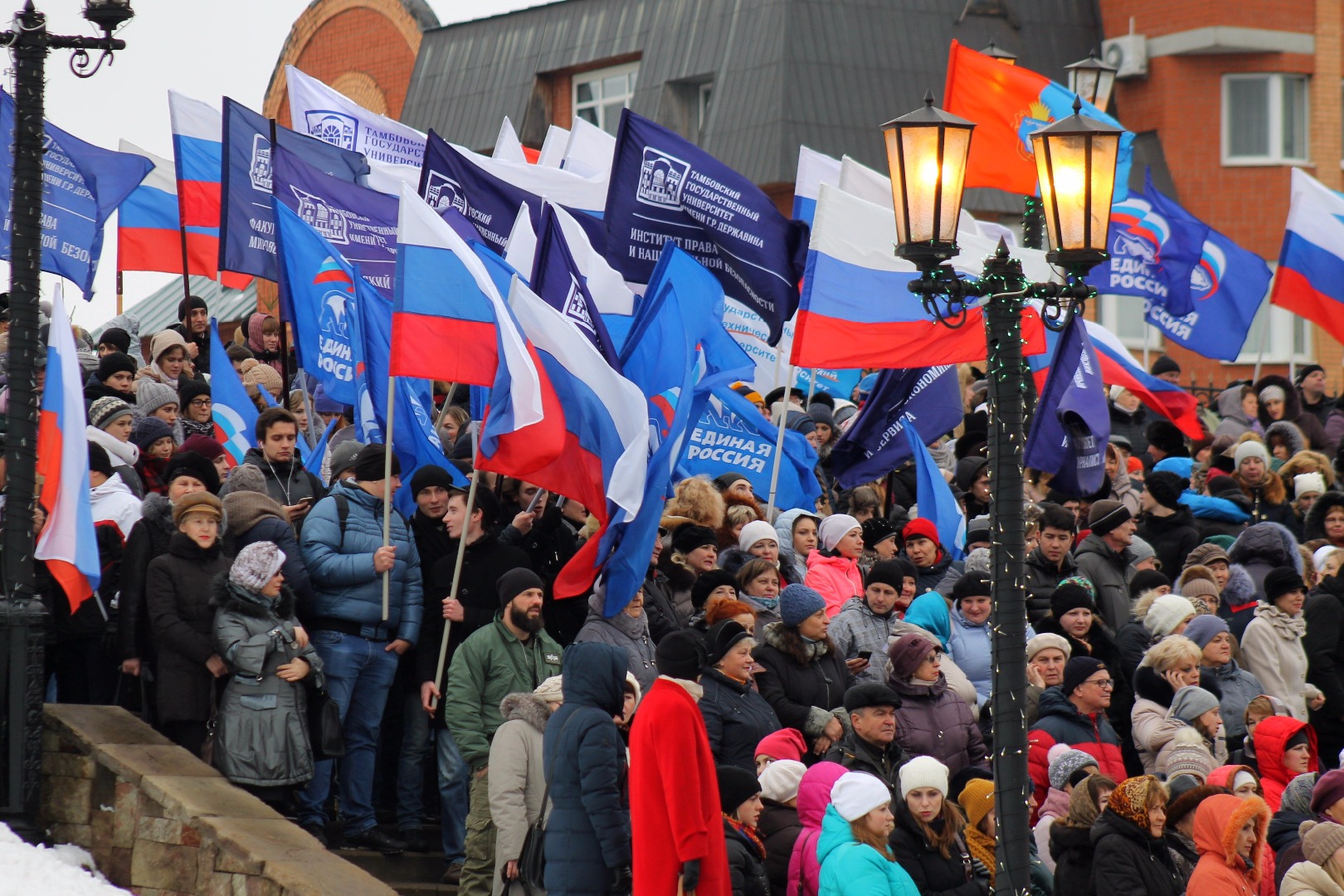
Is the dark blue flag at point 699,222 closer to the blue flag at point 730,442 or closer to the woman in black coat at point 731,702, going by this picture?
the blue flag at point 730,442

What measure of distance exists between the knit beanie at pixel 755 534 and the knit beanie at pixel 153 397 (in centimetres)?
→ 378

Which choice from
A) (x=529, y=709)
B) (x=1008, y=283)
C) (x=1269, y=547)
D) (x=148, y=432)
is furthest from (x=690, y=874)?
(x=1269, y=547)

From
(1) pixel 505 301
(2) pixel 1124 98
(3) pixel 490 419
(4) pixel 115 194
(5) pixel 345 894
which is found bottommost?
(5) pixel 345 894

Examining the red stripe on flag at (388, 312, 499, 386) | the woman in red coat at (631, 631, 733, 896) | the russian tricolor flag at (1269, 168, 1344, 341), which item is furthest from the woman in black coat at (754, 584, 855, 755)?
the russian tricolor flag at (1269, 168, 1344, 341)

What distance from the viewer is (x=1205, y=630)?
37.8ft

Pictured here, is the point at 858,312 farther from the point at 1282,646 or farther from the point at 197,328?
the point at 197,328

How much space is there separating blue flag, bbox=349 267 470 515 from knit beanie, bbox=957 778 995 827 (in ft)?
11.8

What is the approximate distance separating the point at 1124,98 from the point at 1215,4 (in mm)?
2154

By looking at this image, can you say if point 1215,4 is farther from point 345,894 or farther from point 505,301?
point 345,894

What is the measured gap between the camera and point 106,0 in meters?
10.2

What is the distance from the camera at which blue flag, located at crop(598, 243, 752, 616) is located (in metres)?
10.4

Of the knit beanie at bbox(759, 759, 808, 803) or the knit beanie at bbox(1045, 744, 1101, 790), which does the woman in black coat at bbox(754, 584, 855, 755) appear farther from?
the knit beanie at bbox(1045, 744, 1101, 790)

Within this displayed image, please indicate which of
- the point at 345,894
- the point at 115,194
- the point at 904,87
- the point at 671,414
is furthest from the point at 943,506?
the point at 904,87

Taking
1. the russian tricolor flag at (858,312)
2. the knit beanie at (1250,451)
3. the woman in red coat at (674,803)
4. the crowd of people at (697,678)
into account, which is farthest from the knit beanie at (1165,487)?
the woman in red coat at (674,803)
